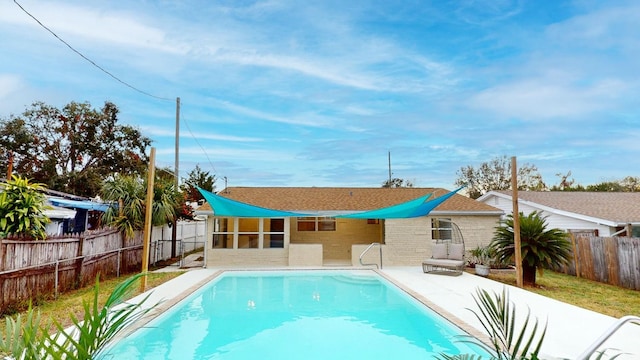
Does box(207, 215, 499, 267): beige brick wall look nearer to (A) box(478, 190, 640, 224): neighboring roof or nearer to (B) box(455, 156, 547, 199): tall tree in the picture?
(A) box(478, 190, 640, 224): neighboring roof

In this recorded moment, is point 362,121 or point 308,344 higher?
point 362,121

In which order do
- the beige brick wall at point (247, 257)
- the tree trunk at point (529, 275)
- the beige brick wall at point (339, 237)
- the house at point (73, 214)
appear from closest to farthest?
the tree trunk at point (529, 275) < the house at point (73, 214) < the beige brick wall at point (247, 257) < the beige brick wall at point (339, 237)

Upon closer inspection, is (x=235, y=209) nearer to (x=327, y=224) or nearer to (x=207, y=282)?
(x=207, y=282)

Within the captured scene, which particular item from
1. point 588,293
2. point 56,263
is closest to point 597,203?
point 588,293

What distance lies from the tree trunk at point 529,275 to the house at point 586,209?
4.44 meters

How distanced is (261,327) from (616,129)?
65.9ft

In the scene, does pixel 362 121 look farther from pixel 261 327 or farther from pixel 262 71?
pixel 261 327

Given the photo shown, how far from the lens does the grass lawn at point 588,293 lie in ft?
23.6

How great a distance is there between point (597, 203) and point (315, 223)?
38.8 ft

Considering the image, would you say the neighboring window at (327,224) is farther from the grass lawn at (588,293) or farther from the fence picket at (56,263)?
the fence picket at (56,263)

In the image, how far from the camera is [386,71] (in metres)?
12.7

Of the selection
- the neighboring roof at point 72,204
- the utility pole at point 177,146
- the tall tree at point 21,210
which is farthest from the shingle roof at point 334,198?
the tall tree at point 21,210

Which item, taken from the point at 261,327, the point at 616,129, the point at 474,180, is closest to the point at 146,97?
the point at 261,327

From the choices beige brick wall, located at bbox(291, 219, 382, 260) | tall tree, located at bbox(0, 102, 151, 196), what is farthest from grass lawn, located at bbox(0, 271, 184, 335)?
tall tree, located at bbox(0, 102, 151, 196)
